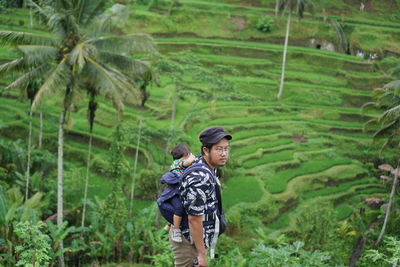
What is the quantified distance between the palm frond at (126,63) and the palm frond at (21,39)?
0.99 metres

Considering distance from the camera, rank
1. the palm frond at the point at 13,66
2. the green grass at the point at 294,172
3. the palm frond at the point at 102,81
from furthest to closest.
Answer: the green grass at the point at 294,172 → the palm frond at the point at 102,81 → the palm frond at the point at 13,66

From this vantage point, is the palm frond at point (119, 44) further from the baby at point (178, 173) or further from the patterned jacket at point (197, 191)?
the patterned jacket at point (197, 191)

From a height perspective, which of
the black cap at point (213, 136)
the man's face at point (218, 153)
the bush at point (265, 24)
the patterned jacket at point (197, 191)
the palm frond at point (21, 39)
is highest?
the bush at point (265, 24)

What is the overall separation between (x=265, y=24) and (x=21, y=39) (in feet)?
56.9

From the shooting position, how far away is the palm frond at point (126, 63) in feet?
→ 27.6

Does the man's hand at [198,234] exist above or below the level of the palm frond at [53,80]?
below

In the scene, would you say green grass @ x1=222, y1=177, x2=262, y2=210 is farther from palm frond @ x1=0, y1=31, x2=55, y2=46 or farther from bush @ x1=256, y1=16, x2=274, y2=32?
bush @ x1=256, y1=16, x2=274, y2=32

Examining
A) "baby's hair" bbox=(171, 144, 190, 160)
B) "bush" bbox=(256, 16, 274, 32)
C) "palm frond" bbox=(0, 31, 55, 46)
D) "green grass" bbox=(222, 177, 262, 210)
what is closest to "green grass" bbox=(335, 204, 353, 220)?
"green grass" bbox=(222, 177, 262, 210)

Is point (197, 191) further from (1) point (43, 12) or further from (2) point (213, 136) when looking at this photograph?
(1) point (43, 12)

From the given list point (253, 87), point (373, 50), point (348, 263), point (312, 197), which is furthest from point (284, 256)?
point (373, 50)

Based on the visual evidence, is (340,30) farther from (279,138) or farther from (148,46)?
(148,46)

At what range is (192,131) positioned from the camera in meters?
14.5

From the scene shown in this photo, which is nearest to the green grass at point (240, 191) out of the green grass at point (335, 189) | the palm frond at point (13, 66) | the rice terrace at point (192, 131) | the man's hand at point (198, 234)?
the rice terrace at point (192, 131)

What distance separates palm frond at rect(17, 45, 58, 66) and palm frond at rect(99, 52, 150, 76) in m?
0.86
